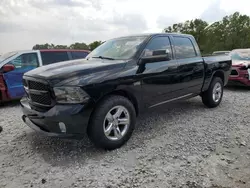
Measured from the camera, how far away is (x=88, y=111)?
9.29 ft

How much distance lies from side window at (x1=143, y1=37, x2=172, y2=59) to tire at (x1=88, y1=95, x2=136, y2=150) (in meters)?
0.99

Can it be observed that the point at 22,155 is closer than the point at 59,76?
No

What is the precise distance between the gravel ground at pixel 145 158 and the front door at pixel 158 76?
25.1 inches

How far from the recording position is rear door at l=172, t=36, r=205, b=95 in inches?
169

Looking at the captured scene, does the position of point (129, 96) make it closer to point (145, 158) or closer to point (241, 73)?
point (145, 158)

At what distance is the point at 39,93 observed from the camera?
9.77 feet

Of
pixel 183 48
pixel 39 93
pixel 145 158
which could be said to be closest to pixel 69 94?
pixel 39 93

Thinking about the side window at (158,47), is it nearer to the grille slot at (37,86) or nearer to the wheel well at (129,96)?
the wheel well at (129,96)

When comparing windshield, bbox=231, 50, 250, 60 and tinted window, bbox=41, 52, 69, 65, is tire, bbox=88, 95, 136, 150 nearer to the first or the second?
tinted window, bbox=41, 52, 69, 65

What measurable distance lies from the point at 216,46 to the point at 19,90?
Result: 41021 millimetres

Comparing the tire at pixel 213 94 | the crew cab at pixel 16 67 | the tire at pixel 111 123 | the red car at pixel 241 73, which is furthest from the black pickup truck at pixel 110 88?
the red car at pixel 241 73

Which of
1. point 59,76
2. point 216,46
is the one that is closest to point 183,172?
point 59,76

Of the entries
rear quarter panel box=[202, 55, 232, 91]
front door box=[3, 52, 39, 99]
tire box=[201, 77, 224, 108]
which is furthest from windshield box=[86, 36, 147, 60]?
front door box=[3, 52, 39, 99]

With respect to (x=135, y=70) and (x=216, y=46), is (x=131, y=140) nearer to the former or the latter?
(x=135, y=70)
